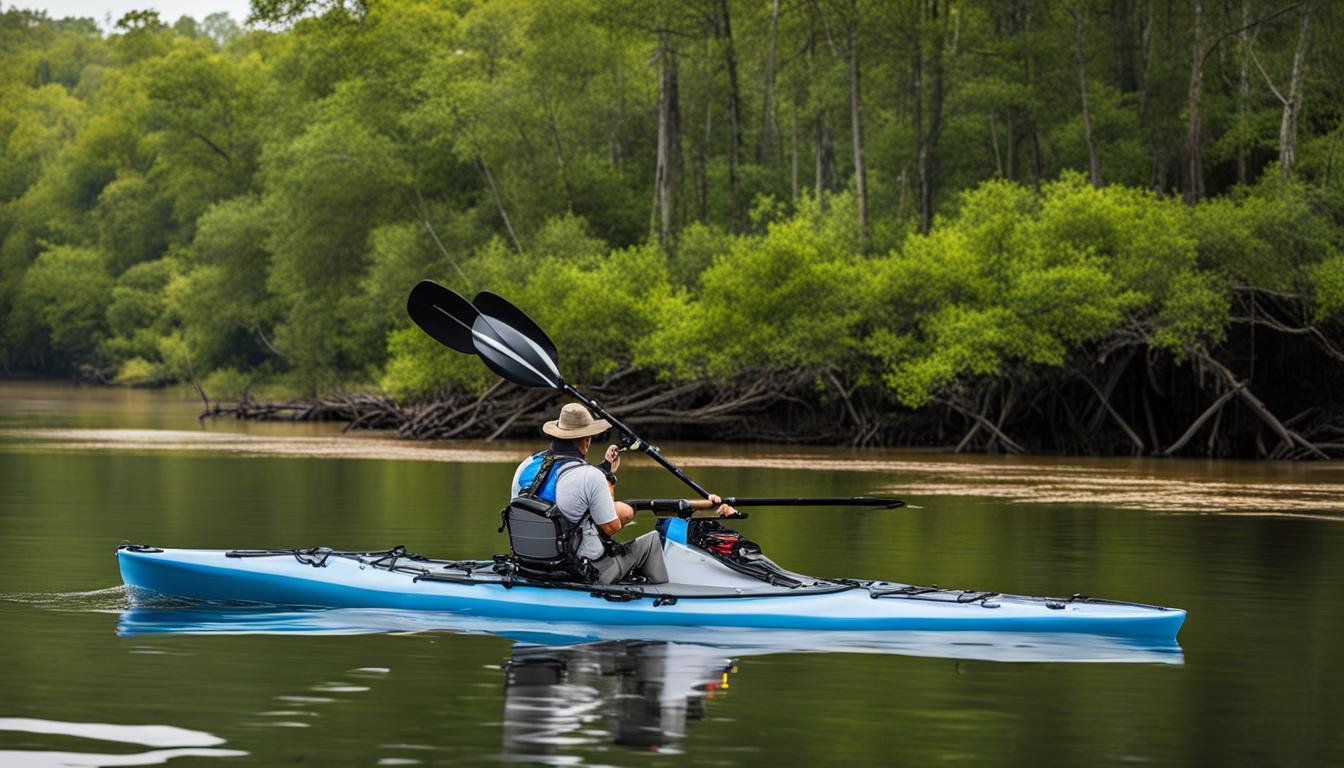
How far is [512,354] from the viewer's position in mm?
14508

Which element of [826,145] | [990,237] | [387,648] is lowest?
[387,648]

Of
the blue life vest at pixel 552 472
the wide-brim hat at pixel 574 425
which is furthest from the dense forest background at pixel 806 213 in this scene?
the wide-brim hat at pixel 574 425

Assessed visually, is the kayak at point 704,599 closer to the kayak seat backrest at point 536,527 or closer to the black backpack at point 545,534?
the black backpack at point 545,534

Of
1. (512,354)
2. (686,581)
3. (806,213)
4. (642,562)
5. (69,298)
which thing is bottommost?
(686,581)

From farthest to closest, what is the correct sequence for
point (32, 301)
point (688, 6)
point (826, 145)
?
point (32, 301) → point (826, 145) → point (688, 6)

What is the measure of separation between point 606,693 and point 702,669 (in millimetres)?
942

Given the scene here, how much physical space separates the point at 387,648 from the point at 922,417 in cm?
2729

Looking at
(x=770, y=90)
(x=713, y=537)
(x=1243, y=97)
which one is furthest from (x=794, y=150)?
(x=713, y=537)

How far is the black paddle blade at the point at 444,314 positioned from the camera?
48.4ft

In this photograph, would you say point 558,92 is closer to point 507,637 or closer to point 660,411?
point 660,411

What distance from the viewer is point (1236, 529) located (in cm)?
1989

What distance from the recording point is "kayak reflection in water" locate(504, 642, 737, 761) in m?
8.33

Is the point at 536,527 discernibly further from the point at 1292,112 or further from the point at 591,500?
the point at 1292,112

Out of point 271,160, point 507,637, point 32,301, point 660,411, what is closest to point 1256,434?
point 660,411
